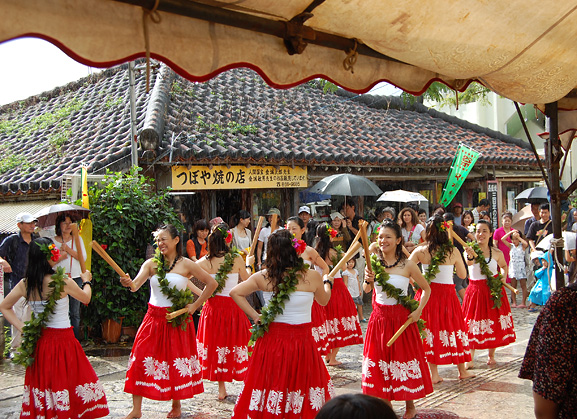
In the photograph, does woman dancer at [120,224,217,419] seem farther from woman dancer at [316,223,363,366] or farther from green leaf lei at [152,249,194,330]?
woman dancer at [316,223,363,366]

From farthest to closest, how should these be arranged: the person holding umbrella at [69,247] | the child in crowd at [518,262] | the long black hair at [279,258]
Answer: the child in crowd at [518,262] → the person holding umbrella at [69,247] → the long black hair at [279,258]

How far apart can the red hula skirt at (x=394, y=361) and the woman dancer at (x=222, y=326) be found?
1668 millimetres

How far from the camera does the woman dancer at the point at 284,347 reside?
4672mm

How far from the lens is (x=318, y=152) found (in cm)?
1241

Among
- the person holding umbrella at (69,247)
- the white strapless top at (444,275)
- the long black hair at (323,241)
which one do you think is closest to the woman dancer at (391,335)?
the white strapless top at (444,275)

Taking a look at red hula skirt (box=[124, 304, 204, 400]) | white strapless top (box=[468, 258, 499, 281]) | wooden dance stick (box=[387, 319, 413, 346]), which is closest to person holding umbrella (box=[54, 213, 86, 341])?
red hula skirt (box=[124, 304, 204, 400])

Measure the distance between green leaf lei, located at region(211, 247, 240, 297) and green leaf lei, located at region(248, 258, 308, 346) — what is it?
1.88 metres

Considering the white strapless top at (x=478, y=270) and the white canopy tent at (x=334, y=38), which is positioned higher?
the white canopy tent at (x=334, y=38)

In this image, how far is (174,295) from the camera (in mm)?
5809

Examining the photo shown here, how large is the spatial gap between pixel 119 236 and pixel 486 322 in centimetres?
554

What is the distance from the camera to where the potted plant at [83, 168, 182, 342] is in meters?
8.74

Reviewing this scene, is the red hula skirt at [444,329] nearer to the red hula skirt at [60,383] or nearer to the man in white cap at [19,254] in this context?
the red hula skirt at [60,383]

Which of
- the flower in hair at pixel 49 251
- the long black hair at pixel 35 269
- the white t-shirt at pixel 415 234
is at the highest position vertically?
the white t-shirt at pixel 415 234

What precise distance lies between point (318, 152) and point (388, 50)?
9062 millimetres
